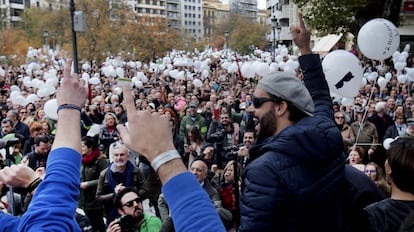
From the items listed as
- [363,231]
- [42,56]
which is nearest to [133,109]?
[363,231]

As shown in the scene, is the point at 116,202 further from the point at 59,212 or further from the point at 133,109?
the point at 133,109

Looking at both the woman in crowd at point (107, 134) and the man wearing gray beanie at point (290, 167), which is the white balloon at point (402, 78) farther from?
the man wearing gray beanie at point (290, 167)

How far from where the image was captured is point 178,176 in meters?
1.18

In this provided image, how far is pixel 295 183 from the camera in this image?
1.94 meters

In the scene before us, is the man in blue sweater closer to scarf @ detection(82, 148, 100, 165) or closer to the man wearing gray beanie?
the man wearing gray beanie

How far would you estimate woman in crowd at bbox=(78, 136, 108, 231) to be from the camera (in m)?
5.68

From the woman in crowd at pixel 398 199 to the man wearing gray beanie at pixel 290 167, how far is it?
28cm

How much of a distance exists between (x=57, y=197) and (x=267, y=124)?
3.40 ft

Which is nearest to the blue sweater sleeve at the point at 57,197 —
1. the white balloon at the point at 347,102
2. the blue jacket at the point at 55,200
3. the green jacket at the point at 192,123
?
the blue jacket at the point at 55,200

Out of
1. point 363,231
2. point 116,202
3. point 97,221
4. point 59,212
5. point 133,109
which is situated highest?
point 133,109

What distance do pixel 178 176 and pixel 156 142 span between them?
101mm

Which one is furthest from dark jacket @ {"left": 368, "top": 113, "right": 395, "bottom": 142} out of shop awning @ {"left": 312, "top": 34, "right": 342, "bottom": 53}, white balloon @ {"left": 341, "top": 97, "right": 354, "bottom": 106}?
shop awning @ {"left": 312, "top": 34, "right": 342, "bottom": 53}

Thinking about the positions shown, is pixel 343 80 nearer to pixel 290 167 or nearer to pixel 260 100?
pixel 260 100

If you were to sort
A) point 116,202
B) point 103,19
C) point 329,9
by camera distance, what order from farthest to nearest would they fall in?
point 103,19 < point 329,9 < point 116,202
